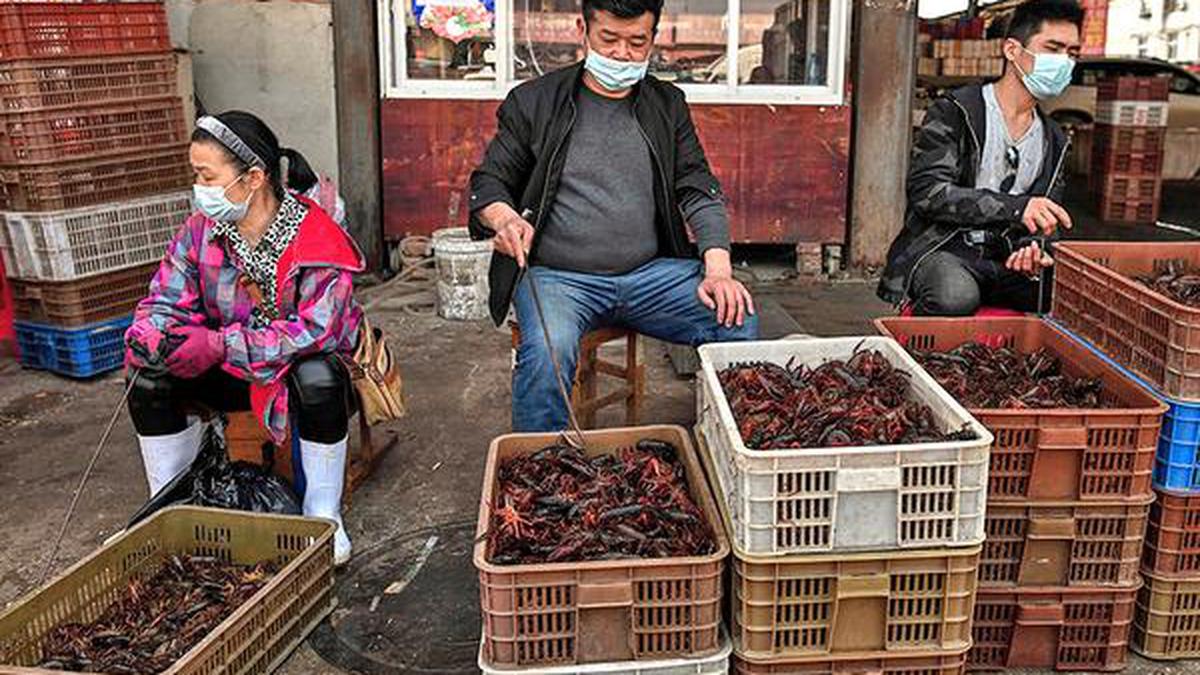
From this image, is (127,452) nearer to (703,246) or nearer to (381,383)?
(381,383)

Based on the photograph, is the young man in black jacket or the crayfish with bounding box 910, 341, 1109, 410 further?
the young man in black jacket

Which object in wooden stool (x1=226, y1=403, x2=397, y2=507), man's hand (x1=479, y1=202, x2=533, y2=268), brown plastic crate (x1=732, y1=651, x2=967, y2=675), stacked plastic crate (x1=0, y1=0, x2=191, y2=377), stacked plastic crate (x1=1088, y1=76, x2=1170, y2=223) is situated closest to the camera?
brown plastic crate (x1=732, y1=651, x2=967, y2=675)

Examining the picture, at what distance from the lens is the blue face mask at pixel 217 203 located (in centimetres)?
360

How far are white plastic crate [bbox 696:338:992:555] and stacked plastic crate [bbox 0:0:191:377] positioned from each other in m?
4.52

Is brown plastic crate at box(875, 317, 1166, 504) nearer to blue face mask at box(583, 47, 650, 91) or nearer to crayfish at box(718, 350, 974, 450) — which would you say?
crayfish at box(718, 350, 974, 450)

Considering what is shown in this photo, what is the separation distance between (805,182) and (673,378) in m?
2.58

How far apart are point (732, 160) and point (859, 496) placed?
5417 mm

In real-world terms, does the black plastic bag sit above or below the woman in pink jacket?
below

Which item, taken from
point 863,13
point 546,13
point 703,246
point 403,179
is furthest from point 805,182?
point 703,246

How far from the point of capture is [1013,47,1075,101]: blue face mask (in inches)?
163

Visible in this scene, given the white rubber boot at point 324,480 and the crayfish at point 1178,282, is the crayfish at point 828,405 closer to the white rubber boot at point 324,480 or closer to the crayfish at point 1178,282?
the crayfish at point 1178,282

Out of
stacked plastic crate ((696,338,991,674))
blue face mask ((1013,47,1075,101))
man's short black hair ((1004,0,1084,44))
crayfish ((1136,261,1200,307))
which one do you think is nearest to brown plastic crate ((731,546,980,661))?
stacked plastic crate ((696,338,991,674))

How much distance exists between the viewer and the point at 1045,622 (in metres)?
2.96

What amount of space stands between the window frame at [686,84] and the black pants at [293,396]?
417 centimetres
